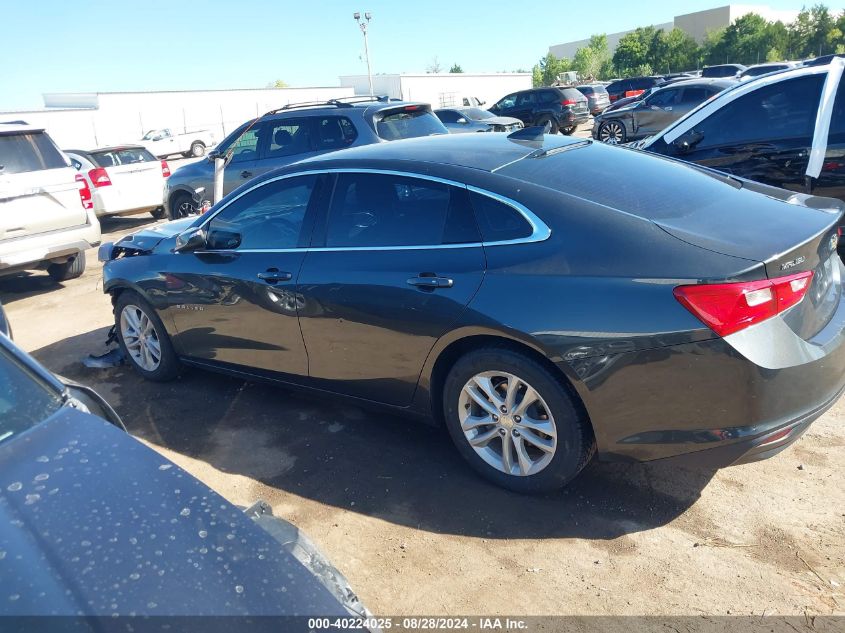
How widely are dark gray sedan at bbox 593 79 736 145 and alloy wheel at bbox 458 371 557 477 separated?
1460 centimetres

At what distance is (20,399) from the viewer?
229cm

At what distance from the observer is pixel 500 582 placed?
2.72 meters

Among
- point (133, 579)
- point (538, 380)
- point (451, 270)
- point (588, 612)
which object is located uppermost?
point (451, 270)

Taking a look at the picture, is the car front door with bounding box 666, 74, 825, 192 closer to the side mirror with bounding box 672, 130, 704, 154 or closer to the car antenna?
the side mirror with bounding box 672, 130, 704, 154

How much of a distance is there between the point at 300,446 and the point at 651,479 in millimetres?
1962

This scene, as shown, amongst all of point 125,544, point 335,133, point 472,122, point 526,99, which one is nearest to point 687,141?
point 335,133

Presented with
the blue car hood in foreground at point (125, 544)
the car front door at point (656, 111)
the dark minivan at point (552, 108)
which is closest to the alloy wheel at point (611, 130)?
the car front door at point (656, 111)

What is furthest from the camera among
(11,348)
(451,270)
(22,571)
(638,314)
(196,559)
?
(451,270)

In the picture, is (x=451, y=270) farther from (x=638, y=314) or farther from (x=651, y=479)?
(x=651, y=479)

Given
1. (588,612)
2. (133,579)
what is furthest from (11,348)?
(588,612)

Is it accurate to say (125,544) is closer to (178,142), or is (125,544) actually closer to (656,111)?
(656,111)

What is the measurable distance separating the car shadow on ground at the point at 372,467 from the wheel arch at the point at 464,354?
0.40 m

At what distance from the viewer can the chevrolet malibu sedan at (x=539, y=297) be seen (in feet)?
8.77

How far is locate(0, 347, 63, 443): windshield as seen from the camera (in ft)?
7.16
